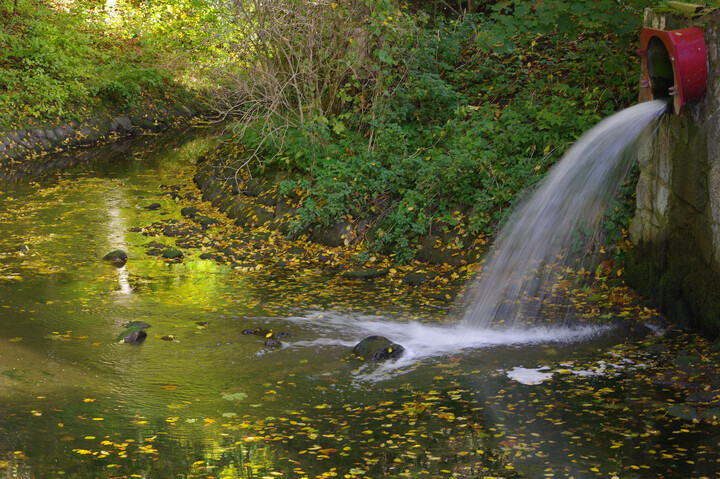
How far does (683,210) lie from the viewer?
7875 mm

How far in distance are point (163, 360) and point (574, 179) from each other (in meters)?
5.26

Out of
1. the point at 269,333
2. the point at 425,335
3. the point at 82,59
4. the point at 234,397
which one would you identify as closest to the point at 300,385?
the point at 234,397

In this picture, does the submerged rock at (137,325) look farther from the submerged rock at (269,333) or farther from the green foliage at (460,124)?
the green foliage at (460,124)

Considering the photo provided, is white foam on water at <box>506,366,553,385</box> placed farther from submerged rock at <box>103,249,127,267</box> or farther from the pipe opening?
submerged rock at <box>103,249,127,267</box>

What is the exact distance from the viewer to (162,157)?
2106 centimetres

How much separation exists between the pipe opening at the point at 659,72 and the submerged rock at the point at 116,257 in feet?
24.7

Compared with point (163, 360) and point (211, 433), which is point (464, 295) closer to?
point (163, 360)

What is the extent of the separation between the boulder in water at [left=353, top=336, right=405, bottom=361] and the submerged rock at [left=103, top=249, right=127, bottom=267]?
491 centimetres

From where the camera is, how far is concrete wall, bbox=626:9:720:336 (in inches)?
284

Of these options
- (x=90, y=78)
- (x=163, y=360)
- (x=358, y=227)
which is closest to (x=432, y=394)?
(x=163, y=360)

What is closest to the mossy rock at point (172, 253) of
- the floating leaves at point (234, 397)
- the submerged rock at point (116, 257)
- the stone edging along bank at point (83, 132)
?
the submerged rock at point (116, 257)

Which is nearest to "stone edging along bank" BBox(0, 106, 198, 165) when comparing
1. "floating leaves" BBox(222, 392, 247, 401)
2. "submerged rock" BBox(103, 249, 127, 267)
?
"submerged rock" BBox(103, 249, 127, 267)

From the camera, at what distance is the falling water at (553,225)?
883 cm

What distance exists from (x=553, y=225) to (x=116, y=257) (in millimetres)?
6277
